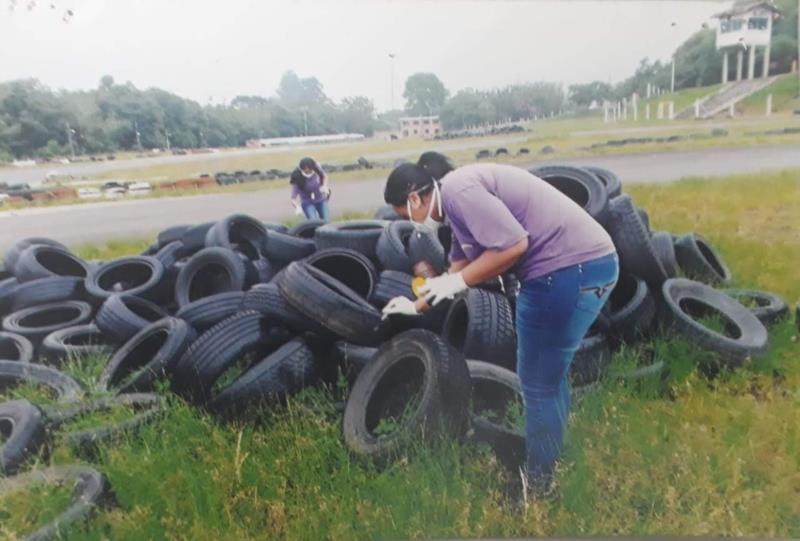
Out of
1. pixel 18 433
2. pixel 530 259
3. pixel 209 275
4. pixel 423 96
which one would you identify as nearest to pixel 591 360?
pixel 530 259

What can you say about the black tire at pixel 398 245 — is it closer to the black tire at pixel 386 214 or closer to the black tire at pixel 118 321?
the black tire at pixel 386 214

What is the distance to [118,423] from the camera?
107 inches

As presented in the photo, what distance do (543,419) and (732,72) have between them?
178 cm

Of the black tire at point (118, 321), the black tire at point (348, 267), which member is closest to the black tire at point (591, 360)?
the black tire at point (348, 267)

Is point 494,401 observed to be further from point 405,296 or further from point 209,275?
point 209,275

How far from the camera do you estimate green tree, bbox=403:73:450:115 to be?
2.88 meters

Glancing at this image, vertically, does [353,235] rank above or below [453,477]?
above

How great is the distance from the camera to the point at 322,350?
9.16 ft

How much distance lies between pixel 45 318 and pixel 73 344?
0.59ft

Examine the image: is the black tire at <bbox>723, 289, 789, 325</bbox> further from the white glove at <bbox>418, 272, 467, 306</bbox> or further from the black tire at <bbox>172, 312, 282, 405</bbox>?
the black tire at <bbox>172, 312, 282, 405</bbox>

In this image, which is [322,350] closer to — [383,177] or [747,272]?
[383,177]

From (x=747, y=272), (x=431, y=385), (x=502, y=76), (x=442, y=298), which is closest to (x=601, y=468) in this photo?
(x=431, y=385)

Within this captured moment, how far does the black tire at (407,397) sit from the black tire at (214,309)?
0.69 metres

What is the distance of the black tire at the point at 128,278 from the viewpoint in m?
3.05
